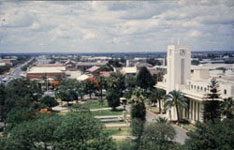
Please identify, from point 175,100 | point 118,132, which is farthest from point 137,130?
point 175,100

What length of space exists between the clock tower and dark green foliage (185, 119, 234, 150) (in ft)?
64.5

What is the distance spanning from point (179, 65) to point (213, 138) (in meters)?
22.4

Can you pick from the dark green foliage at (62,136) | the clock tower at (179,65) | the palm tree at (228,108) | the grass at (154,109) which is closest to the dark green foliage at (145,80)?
the grass at (154,109)

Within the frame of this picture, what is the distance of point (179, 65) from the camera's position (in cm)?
4269

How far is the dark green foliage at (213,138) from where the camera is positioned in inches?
814

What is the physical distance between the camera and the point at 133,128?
27.9 m

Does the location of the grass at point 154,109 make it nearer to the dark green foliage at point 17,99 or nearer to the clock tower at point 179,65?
the clock tower at point 179,65

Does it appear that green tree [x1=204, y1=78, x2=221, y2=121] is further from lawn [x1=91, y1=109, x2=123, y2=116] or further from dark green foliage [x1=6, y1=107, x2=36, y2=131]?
dark green foliage [x1=6, y1=107, x2=36, y2=131]

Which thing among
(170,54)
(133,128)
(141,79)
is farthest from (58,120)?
(141,79)

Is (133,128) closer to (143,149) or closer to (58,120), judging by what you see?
(143,149)

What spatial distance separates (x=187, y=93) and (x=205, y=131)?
17.9 m

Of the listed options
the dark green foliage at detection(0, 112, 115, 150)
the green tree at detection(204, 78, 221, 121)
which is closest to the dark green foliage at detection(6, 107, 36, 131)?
the dark green foliage at detection(0, 112, 115, 150)

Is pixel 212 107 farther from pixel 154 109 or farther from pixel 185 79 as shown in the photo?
pixel 154 109

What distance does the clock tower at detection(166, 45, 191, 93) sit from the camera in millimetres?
42406
